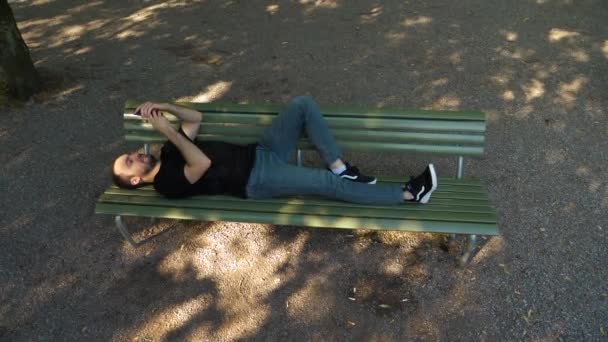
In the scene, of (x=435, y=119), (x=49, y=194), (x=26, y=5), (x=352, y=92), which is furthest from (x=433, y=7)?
(x=26, y=5)

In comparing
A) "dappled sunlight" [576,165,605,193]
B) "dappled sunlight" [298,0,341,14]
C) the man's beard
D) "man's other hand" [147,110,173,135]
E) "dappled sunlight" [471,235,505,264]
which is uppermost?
"man's other hand" [147,110,173,135]

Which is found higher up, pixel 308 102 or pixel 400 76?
pixel 308 102

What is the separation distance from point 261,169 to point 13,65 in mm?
3673

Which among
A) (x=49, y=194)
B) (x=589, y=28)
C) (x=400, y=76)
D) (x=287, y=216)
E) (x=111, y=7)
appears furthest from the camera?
(x=111, y=7)

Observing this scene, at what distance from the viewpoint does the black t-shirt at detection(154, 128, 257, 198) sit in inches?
127

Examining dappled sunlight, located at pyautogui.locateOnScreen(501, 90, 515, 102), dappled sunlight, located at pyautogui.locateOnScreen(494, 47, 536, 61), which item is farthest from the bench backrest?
dappled sunlight, located at pyautogui.locateOnScreen(494, 47, 536, 61)

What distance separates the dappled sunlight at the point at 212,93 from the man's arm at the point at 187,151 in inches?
87.2

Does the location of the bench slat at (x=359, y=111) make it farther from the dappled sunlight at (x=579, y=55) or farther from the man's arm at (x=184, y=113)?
the dappled sunlight at (x=579, y=55)

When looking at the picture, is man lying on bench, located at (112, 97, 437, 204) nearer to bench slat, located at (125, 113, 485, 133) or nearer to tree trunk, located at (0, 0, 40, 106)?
bench slat, located at (125, 113, 485, 133)

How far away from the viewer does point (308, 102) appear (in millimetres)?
3324

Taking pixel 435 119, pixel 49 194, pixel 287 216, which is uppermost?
pixel 435 119

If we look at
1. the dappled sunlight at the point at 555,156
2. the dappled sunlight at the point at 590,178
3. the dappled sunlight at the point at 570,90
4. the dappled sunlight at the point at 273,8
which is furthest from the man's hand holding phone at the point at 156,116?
the dappled sunlight at the point at 273,8

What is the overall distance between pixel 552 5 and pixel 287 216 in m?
6.44

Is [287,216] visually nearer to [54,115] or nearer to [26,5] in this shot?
[54,115]
